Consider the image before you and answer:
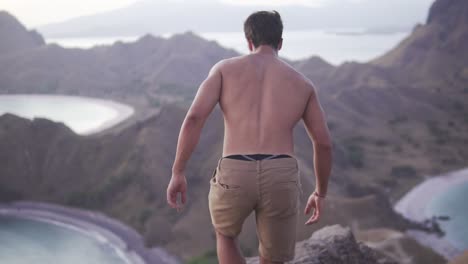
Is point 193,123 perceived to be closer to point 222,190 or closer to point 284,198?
point 222,190

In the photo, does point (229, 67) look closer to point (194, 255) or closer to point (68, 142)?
point (194, 255)

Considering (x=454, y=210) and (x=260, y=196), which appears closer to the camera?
(x=260, y=196)

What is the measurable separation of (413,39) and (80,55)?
170 feet

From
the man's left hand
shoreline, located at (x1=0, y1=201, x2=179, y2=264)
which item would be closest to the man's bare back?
the man's left hand

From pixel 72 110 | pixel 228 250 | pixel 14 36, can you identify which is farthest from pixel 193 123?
pixel 14 36

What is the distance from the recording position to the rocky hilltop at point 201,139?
1134 inches

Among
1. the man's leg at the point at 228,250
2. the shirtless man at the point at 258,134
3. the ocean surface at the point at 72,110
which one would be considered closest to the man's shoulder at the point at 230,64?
the shirtless man at the point at 258,134

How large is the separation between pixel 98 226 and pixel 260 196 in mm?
28251

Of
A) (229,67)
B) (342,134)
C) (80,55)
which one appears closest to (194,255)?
(229,67)

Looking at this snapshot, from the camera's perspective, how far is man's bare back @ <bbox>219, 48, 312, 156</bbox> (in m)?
2.84

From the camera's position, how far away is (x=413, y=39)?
79250 mm

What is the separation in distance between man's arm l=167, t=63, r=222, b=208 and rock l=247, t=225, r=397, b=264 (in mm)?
2929

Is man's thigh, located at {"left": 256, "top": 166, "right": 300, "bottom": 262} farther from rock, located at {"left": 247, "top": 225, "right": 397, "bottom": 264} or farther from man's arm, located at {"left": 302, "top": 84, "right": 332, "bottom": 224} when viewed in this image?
rock, located at {"left": 247, "top": 225, "right": 397, "bottom": 264}

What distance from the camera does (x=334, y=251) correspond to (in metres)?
5.78
